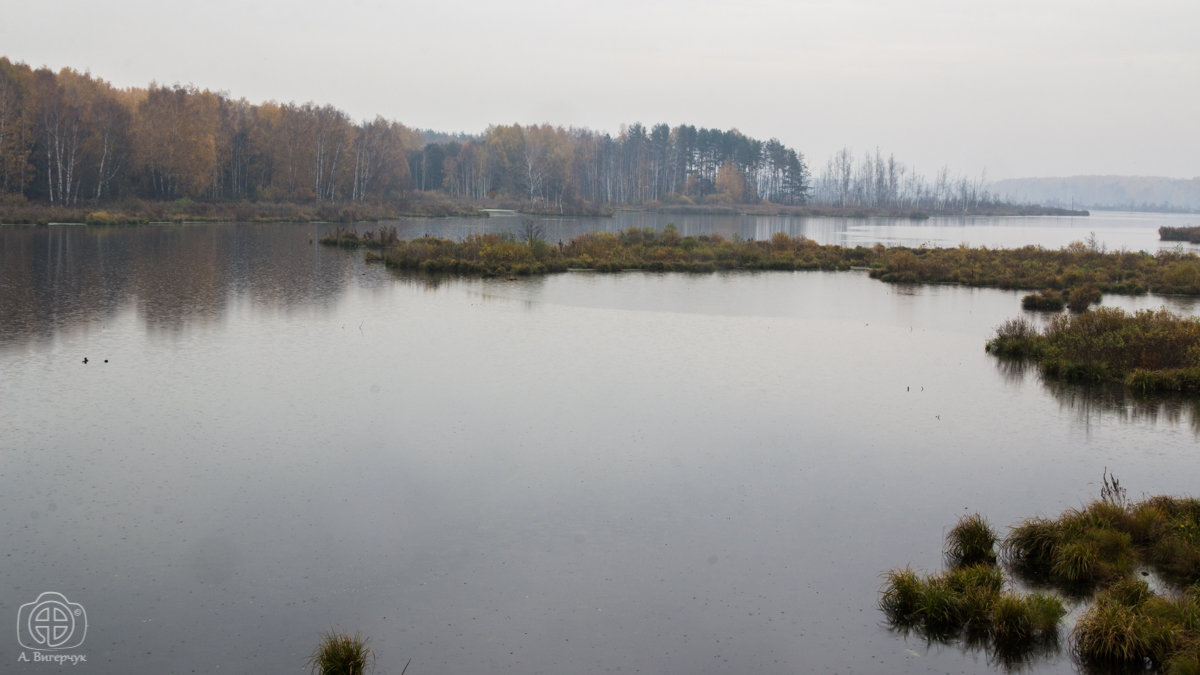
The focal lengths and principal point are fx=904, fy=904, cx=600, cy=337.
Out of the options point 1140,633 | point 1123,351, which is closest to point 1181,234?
point 1123,351

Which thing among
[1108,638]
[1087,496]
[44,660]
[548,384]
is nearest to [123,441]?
[44,660]

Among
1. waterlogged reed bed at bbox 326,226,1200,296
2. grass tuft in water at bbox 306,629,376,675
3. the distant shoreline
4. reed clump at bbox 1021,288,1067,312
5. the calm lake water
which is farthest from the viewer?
the distant shoreline

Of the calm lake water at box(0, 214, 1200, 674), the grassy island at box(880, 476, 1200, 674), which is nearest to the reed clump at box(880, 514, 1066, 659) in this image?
the grassy island at box(880, 476, 1200, 674)

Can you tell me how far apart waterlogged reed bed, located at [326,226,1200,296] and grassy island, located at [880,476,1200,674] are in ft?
66.3

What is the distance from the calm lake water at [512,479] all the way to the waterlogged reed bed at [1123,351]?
105 cm

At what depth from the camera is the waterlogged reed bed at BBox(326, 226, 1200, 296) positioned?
102 ft

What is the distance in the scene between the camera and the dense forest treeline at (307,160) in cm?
5622

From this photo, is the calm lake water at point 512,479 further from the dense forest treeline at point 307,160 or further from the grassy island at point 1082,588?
the dense forest treeline at point 307,160

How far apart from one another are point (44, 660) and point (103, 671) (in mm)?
487

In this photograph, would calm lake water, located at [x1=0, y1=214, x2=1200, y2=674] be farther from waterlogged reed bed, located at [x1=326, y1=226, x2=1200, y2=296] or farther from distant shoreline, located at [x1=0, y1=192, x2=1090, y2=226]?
distant shoreline, located at [x1=0, y1=192, x2=1090, y2=226]

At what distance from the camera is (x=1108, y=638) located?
647 cm

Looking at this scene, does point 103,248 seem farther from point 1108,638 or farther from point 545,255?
point 1108,638

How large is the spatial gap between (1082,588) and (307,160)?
75861 mm

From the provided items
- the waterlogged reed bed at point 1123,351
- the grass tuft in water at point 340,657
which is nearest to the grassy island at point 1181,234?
the waterlogged reed bed at point 1123,351
